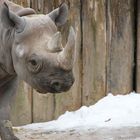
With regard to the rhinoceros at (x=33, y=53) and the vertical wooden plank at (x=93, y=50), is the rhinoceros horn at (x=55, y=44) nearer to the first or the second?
the rhinoceros at (x=33, y=53)

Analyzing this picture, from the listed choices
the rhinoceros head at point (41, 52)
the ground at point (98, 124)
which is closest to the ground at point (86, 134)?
the ground at point (98, 124)

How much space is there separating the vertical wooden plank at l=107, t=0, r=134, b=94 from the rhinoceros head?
6.78 feet

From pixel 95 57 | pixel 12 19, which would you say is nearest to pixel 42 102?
pixel 95 57

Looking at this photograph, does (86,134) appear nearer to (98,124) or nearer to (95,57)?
(98,124)

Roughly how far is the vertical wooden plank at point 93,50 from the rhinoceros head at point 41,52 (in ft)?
6.29

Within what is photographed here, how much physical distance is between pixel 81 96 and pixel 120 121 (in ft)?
1.53

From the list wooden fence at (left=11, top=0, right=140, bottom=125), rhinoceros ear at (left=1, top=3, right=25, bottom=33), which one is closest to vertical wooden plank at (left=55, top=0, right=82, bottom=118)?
wooden fence at (left=11, top=0, right=140, bottom=125)

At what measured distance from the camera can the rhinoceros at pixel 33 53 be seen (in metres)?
2.99

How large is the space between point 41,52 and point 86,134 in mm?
1915

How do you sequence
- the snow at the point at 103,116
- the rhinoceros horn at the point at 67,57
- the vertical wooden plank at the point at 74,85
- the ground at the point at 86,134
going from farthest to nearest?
the vertical wooden plank at the point at 74,85
the snow at the point at 103,116
the ground at the point at 86,134
the rhinoceros horn at the point at 67,57

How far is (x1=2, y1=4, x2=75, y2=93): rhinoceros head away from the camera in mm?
2982

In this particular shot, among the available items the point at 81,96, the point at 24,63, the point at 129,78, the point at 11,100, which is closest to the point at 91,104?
the point at 81,96

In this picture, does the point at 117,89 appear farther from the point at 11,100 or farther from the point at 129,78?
the point at 11,100

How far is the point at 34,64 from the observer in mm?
3094
